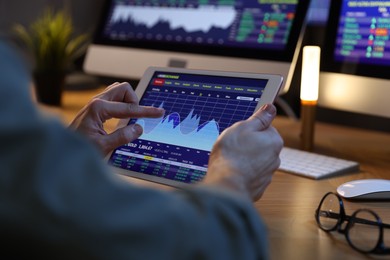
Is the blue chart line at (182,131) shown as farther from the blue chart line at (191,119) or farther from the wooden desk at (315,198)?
the wooden desk at (315,198)

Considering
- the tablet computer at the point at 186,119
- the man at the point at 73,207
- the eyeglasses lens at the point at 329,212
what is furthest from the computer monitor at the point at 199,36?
the man at the point at 73,207

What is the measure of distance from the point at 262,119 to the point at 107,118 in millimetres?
347

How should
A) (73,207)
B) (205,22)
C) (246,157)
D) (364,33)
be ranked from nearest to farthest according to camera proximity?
1. (73,207)
2. (246,157)
3. (364,33)
4. (205,22)

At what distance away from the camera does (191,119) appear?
1.11 m

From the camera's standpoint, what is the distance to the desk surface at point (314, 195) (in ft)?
2.78

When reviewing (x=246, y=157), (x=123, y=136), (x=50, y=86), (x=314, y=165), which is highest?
(x=246, y=157)

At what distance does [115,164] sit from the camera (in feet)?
3.75

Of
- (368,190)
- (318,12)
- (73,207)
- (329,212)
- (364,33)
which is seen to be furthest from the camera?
(318,12)

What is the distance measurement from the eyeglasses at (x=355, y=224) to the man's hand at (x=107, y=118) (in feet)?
1.13

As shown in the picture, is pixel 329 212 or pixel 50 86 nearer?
pixel 329 212

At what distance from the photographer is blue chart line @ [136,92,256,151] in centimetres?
106

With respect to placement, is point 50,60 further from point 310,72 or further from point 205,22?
point 310,72

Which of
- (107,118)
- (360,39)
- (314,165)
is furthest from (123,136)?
(360,39)

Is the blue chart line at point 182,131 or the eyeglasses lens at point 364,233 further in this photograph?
the blue chart line at point 182,131
